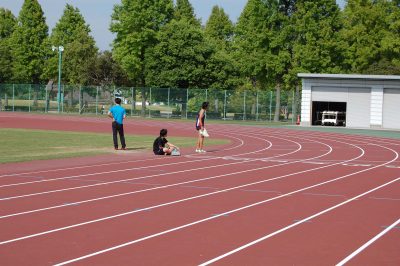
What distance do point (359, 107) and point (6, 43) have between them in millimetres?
45976

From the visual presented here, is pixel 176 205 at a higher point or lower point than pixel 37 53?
lower

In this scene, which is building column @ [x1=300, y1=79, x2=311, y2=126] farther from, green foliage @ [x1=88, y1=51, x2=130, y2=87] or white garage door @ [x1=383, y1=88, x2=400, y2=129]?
green foliage @ [x1=88, y1=51, x2=130, y2=87]

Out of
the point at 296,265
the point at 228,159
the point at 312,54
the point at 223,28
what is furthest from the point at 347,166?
the point at 223,28

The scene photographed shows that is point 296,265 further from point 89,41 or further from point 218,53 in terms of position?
point 89,41

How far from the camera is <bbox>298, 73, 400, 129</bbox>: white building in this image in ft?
159

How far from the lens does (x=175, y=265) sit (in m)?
7.02

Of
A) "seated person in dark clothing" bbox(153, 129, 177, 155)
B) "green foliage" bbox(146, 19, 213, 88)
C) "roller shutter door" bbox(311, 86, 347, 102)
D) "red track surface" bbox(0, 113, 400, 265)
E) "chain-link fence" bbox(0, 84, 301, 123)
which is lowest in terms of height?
"red track surface" bbox(0, 113, 400, 265)

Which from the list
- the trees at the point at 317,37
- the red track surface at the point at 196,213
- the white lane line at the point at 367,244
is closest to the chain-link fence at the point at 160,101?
the trees at the point at 317,37

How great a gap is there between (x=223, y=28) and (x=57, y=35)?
81.8 feet

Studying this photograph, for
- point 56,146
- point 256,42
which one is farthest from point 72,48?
point 56,146

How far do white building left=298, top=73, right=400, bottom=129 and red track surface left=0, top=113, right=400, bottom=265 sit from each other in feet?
101

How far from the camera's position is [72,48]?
243 feet

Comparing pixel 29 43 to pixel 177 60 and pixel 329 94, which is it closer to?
pixel 177 60

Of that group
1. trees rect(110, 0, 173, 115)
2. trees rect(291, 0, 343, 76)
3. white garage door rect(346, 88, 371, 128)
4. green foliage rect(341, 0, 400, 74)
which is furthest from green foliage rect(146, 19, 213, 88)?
white garage door rect(346, 88, 371, 128)
